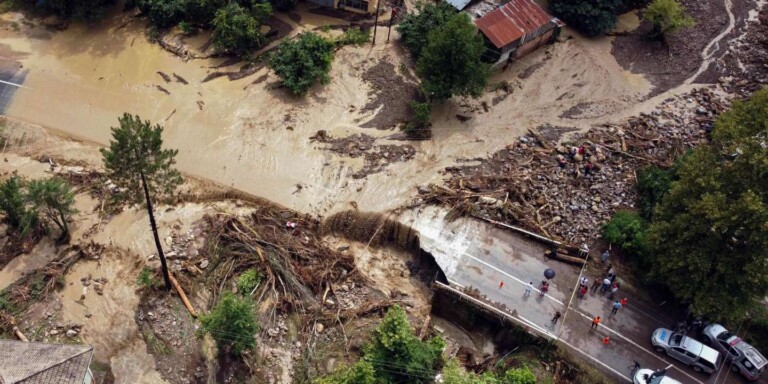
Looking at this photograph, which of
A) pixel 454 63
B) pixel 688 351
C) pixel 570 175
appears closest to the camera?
pixel 688 351

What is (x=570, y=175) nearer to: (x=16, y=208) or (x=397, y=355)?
(x=397, y=355)

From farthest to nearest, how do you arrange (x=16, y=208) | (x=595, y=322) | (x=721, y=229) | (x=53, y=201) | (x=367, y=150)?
(x=367, y=150), (x=16, y=208), (x=53, y=201), (x=595, y=322), (x=721, y=229)

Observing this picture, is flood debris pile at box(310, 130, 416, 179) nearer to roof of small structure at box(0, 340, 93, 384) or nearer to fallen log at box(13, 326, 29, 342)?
roof of small structure at box(0, 340, 93, 384)

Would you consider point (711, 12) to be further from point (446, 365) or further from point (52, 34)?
point (52, 34)

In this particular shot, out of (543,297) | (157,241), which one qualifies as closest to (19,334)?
(157,241)

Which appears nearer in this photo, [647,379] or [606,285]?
[647,379]

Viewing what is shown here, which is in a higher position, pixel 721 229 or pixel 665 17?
pixel 665 17
